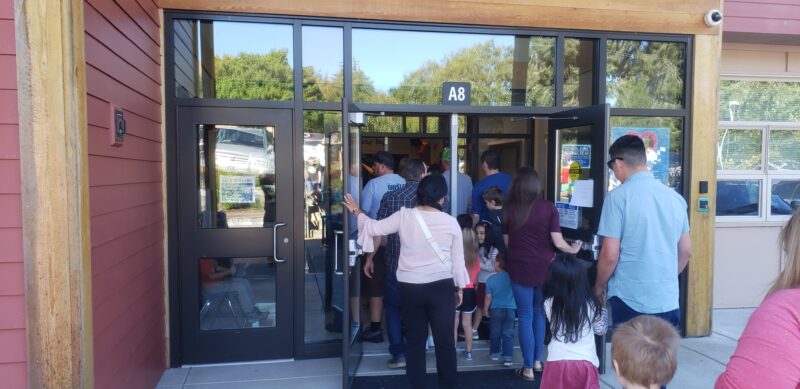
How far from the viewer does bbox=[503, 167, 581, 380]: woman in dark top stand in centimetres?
380

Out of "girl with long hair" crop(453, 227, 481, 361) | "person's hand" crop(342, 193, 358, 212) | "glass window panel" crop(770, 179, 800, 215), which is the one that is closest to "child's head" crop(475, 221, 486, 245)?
"girl with long hair" crop(453, 227, 481, 361)

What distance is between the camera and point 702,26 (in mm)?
4824

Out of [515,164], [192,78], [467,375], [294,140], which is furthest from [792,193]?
[192,78]

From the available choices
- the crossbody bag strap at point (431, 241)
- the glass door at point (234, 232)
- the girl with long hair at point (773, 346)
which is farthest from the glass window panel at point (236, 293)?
the girl with long hair at point (773, 346)

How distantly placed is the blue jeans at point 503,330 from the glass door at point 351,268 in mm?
1086

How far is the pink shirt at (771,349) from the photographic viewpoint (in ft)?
3.81

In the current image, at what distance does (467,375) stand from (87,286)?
107 inches

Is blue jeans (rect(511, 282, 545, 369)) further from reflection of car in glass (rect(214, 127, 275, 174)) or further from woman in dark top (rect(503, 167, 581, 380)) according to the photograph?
reflection of car in glass (rect(214, 127, 275, 174))

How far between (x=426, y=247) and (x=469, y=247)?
38.1 inches

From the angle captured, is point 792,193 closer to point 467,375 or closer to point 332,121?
point 467,375

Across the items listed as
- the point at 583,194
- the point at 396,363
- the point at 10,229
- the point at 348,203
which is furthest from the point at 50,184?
the point at 583,194

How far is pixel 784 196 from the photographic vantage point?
6.04 metres

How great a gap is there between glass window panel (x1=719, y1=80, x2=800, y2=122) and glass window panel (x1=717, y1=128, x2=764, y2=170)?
17cm

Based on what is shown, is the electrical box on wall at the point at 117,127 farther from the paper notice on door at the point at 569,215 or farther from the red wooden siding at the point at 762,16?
the red wooden siding at the point at 762,16
